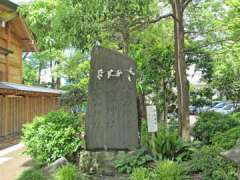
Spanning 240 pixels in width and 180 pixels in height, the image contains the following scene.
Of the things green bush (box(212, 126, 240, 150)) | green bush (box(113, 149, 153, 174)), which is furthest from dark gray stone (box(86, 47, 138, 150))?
green bush (box(212, 126, 240, 150))

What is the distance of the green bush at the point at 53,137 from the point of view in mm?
8898

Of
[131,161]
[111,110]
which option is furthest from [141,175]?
[111,110]

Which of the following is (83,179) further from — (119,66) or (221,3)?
(221,3)

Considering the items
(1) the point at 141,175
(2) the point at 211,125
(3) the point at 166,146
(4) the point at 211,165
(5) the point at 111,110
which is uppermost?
(5) the point at 111,110

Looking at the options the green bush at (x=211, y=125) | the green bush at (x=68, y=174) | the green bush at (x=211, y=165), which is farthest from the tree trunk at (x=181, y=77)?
the green bush at (x=68, y=174)

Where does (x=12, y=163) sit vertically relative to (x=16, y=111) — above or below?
below

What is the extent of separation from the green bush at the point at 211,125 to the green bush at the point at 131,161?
3331 millimetres

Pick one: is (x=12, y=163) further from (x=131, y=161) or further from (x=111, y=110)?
(x=131, y=161)

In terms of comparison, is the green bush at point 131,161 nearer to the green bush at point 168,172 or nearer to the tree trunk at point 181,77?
the green bush at point 168,172

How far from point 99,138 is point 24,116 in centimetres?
1259

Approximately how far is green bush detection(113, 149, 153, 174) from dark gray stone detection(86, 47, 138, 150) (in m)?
0.58

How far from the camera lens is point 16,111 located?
19.1m

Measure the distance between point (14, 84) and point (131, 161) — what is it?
1270 cm

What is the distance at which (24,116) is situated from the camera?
66.0ft
